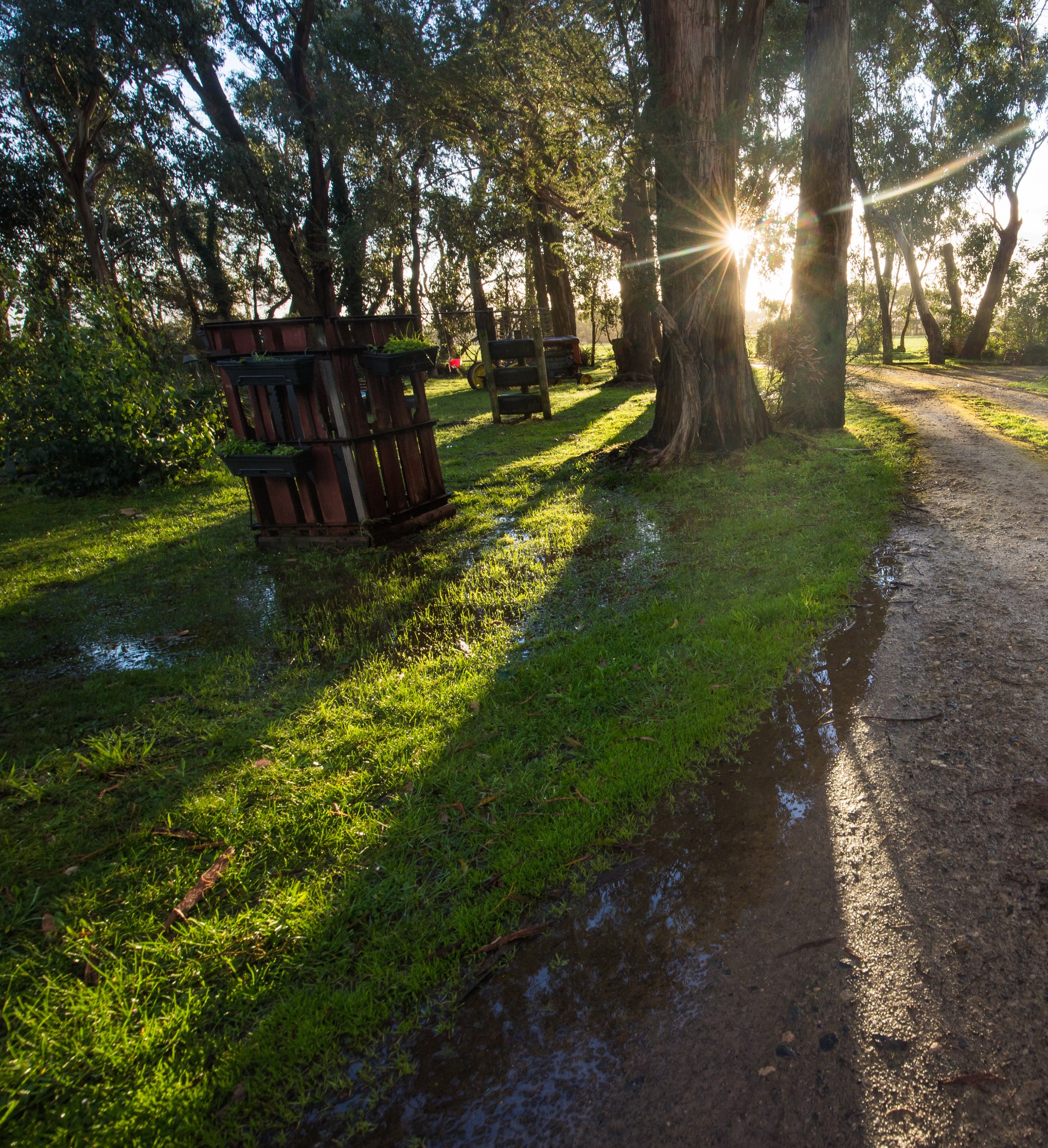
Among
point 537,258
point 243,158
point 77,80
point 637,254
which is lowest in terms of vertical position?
point 637,254

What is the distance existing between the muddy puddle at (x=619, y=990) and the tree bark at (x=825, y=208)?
8.50m

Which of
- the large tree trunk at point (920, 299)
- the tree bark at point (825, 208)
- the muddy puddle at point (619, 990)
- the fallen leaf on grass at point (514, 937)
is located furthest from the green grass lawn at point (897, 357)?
the fallen leaf on grass at point (514, 937)

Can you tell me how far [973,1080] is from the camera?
5.43 feet

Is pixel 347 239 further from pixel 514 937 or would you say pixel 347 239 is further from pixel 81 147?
pixel 514 937

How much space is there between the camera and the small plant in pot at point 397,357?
6512 mm

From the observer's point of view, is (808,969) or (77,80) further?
(77,80)

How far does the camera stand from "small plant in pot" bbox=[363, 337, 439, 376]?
6.51 meters

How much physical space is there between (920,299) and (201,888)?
29.9 m

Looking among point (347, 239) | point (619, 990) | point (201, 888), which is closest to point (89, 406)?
point (201, 888)

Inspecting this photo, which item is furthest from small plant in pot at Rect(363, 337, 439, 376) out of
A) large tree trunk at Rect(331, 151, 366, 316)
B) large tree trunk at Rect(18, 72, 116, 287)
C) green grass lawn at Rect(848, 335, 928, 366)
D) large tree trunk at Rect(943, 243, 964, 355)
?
large tree trunk at Rect(943, 243, 964, 355)

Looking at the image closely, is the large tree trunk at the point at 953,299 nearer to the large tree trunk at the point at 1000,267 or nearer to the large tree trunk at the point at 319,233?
the large tree trunk at the point at 1000,267

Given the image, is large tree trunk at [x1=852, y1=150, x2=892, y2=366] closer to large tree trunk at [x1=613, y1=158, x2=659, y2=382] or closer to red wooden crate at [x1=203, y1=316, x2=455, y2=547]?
large tree trunk at [x1=613, y1=158, x2=659, y2=382]

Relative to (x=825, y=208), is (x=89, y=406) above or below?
below

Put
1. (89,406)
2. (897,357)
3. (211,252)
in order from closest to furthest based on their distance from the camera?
(89,406) < (897,357) < (211,252)
